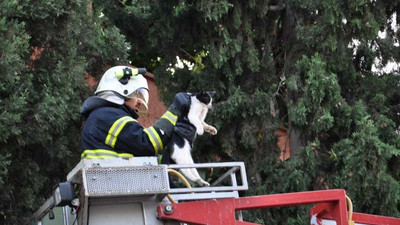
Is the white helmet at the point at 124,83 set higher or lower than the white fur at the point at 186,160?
higher

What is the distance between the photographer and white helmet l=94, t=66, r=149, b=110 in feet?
20.2

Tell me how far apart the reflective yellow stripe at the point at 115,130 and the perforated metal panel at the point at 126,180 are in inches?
18.4

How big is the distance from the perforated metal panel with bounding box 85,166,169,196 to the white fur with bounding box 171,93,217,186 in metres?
0.56

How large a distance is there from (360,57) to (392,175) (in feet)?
6.20

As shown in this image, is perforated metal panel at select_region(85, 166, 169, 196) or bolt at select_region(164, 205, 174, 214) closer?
perforated metal panel at select_region(85, 166, 169, 196)

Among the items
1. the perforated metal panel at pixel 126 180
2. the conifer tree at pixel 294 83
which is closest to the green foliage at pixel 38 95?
the conifer tree at pixel 294 83

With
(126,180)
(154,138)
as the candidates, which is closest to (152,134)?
(154,138)

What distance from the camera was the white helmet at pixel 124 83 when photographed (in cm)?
616

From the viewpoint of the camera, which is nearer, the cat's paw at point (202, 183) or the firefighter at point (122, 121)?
the firefighter at point (122, 121)

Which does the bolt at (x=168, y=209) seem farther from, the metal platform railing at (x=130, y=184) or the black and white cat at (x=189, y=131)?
the black and white cat at (x=189, y=131)

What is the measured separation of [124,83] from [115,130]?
1.62ft

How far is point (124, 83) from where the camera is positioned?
6188 millimetres

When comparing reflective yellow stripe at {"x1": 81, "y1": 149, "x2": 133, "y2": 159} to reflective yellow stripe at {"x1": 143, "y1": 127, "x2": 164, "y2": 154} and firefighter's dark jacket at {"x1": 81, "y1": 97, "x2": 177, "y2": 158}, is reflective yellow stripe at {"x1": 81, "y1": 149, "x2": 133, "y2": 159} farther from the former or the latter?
reflective yellow stripe at {"x1": 143, "y1": 127, "x2": 164, "y2": 154}

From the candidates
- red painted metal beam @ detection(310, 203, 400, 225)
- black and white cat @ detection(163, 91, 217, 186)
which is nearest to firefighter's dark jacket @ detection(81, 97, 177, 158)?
black and white cat @ detection(163, 91, 217, 186)
